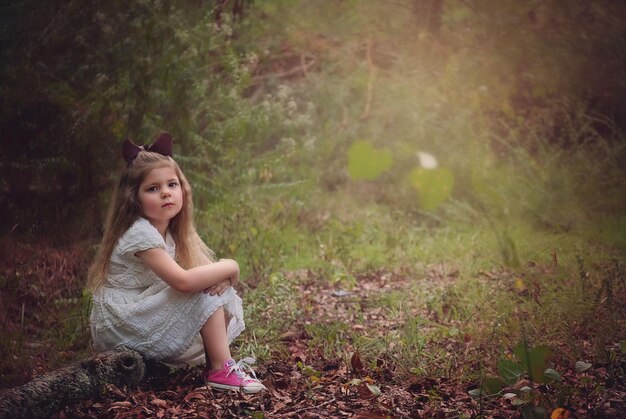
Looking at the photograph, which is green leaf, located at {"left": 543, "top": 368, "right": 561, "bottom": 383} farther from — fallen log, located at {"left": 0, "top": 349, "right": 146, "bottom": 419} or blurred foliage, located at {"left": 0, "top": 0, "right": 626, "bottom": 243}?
blurred foliage, located at {"left": 0, "top": 0, "right": 626, "bottom": 243}

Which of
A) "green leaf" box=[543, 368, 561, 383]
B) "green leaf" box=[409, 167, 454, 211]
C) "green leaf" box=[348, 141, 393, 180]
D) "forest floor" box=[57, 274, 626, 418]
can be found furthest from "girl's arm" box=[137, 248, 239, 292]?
"green leaf" box=[348, 141, 393, 180]

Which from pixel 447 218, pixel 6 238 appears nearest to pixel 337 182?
pixel 447 218

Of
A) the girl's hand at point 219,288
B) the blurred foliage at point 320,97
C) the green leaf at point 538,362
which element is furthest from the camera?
the blurred foliage at point 320,97

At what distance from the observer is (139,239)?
9.78 ft

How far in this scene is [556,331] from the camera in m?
3.61

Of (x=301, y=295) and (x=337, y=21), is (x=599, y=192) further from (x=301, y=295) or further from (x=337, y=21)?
(x=337, y=21)

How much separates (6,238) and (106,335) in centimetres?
201

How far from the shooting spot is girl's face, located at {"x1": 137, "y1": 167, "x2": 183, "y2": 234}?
3.12m

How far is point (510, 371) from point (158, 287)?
5.81 ft

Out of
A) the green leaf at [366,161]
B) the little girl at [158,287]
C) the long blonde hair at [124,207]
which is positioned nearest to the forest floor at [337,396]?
the little girl at [158,287]

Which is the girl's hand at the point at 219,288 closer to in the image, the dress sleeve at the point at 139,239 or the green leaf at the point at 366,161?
the dress sleeve at the point at 139,239

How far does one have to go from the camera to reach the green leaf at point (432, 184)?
26.7ft

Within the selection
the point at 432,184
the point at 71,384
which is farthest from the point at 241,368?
the point at 432,184

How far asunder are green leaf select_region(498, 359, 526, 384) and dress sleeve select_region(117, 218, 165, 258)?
1.73 meters
